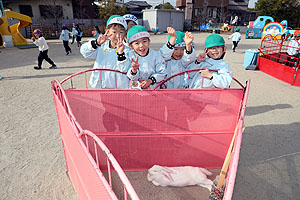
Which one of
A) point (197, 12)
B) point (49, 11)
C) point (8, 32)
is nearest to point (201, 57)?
point (8, 32)

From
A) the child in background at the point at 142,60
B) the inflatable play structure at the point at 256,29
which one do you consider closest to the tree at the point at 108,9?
the inflatable play structure at the point at 256,29

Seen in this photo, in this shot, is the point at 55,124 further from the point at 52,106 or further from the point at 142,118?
the point at 142,118

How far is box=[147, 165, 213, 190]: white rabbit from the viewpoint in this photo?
269cm

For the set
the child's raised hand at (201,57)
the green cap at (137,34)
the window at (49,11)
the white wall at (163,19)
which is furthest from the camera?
the white wall at (163,19)

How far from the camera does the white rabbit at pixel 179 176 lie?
2.69 metres

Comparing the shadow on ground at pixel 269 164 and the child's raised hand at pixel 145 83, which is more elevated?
the child's raised hand at pixel 145 83

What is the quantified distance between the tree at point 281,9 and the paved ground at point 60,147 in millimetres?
28846

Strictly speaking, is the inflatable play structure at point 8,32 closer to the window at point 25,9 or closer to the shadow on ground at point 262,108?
the window at point 25,9

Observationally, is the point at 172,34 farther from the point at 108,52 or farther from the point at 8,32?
the point at 8,32

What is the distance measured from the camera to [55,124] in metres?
4.25

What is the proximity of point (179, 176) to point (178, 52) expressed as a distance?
168 cm

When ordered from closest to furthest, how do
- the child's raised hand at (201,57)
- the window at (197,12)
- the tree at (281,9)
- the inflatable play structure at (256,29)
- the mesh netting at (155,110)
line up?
the mesh netting at (155,110) < the child's raised hand at (201,57) < the inflatable play structure at (256,29) < the tree at (281,9) < the window at (197,12)

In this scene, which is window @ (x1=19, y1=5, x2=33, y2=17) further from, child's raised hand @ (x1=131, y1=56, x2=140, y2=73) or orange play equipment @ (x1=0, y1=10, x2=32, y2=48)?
child's raised hand @ (x1=131, y1=56, x2=140, y2=73)

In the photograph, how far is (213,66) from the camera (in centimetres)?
277
